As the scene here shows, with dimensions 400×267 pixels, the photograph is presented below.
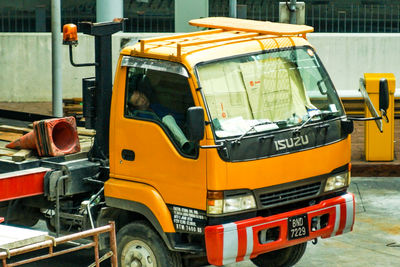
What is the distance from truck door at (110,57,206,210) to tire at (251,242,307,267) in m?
1.69

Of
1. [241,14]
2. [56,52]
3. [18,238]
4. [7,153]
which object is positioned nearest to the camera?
[18,238]

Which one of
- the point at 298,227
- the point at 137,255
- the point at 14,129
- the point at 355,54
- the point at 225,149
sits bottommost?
the point at 137,255

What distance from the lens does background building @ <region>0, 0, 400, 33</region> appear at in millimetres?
20172

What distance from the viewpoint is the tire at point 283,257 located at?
9.20m

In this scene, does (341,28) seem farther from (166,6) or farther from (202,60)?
(202,60)

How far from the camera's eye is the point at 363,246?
1023 centimetres

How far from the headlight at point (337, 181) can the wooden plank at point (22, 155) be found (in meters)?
3.00

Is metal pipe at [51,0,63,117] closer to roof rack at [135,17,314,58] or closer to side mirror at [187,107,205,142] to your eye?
roof rack at [135,17,314,58]

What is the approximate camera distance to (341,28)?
20.2 metres

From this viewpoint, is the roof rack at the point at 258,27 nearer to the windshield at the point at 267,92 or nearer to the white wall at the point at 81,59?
the windshield at the point at 267,92

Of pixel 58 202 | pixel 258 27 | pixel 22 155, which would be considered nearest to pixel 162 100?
pixel 258 27

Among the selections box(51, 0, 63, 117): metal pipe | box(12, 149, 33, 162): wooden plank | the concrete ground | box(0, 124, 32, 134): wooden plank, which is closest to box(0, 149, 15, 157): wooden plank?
box(12, 149, 33, 162): wooden plank

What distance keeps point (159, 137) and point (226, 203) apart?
86 cm

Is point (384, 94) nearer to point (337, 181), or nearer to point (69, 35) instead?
point (337, 181)
